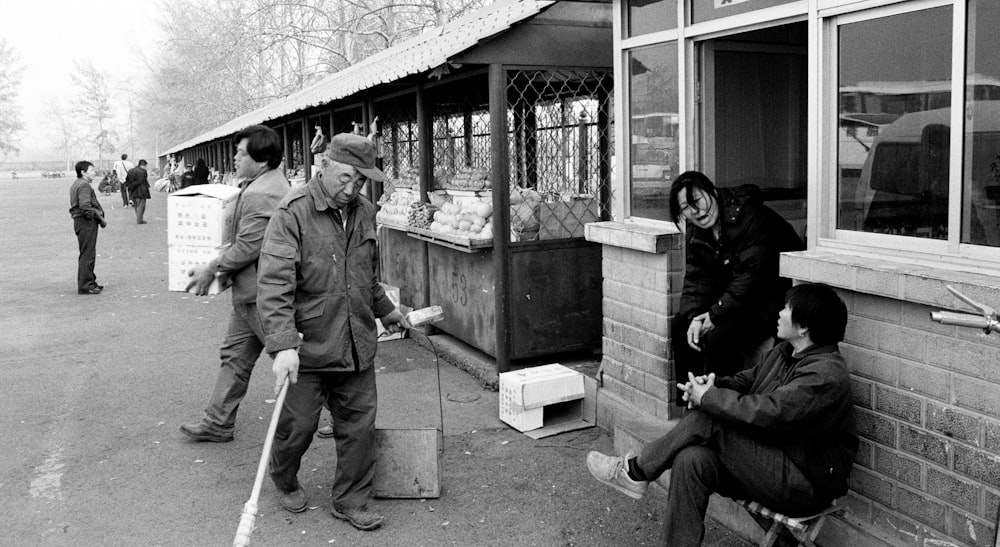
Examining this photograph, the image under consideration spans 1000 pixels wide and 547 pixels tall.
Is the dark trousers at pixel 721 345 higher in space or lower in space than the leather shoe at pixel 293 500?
higher

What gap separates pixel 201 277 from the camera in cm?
531

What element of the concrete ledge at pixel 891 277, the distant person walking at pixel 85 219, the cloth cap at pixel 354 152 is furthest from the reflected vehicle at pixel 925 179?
the distant person walking at pixel 85 219

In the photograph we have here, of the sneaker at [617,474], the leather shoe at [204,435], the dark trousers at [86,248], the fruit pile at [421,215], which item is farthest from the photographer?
A: the dark trousers at [86,248]

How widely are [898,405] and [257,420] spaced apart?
13.9 ft

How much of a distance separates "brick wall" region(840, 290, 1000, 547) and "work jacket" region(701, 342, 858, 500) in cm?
20

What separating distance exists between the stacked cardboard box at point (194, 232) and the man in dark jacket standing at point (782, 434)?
10.0 feet

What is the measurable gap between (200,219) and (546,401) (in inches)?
93.7

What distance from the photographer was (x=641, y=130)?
5484 millimetres

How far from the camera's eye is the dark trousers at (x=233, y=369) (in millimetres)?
5641

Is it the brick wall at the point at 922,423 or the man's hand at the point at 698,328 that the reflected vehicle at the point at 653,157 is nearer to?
the man's hand at the point at 698,328

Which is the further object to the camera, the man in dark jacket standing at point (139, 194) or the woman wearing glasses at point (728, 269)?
the man in dark jacket standing at point (139, 194)

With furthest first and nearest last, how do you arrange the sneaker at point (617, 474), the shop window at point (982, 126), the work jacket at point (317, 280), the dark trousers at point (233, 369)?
the dark trousers at point (233, 369) → the work jacket at point (317, 280) → the sneaker at point (617, 474) → the shop window at point (982, 126)

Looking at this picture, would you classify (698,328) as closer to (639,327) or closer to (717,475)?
(639,327)

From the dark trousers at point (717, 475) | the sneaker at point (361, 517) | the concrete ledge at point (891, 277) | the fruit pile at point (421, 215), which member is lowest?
the sneaker at point (361, 517)
